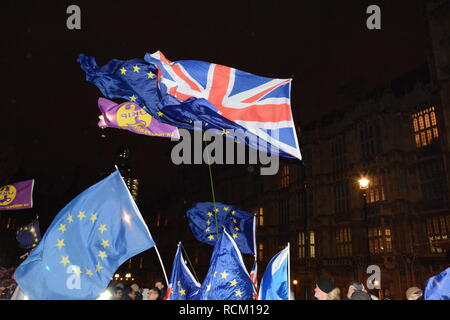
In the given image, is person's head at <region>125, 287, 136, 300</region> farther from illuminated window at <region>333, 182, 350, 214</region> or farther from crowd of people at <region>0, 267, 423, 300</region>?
illuminated window at <region>333, 182, 350, 214</region>

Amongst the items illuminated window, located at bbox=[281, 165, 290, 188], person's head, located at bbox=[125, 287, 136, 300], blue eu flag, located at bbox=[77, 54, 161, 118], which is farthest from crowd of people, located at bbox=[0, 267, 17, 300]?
illuminated window, located at bbox=[281, 165, 290, 188]

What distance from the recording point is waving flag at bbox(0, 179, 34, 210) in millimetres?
19188

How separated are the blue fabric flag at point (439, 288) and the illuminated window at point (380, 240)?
74.1 feet

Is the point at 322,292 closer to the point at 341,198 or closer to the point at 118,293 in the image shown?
the point at 118,293

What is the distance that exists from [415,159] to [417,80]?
6411 millimetres

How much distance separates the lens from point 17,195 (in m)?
19.5

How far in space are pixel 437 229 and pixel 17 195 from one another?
89.8 feet

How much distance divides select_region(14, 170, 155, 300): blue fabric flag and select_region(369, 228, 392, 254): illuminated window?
24163mm

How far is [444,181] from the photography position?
24406 millimetres

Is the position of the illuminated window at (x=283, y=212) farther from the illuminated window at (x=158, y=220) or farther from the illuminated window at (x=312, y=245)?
the illuminated window at (x=158, y=220)

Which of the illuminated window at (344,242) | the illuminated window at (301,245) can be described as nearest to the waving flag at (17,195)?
the illuminated window at (301,245)

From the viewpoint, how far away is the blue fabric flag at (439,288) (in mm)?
5043
